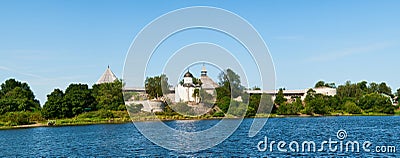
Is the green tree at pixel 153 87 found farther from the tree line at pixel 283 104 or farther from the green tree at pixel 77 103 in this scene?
the green tree at pixel 77 103

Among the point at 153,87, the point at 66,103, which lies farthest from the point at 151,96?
the point at 66,103

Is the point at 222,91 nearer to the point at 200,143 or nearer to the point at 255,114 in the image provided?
the point at 255,114

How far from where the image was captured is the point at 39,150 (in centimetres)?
2708

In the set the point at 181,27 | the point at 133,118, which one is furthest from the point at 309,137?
the point at 133,118

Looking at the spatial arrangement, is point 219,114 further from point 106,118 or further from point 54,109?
point 54,109

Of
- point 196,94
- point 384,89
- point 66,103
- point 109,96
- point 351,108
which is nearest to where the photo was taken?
point 66,103

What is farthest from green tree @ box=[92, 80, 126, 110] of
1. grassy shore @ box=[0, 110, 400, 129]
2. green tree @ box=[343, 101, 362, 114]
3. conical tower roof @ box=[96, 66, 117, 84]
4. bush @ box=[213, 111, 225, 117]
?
green tree @ box=[343, 101, 362, 114]

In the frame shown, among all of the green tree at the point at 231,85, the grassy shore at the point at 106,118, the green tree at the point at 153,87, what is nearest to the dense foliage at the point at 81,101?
the grassy shore at the point at 106,118

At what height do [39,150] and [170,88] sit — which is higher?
[170,88]

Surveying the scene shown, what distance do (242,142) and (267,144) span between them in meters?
1.82

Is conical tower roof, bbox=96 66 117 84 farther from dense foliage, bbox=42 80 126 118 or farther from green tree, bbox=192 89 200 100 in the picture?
green tree, bbox=192 89 200 100

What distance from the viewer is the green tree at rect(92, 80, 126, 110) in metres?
65.4

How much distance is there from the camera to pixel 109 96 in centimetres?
6744

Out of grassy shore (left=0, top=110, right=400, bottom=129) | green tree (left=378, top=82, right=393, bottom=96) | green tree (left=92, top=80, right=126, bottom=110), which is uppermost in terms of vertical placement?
green tree (left=378, top=82, right=393, bottom=96)
